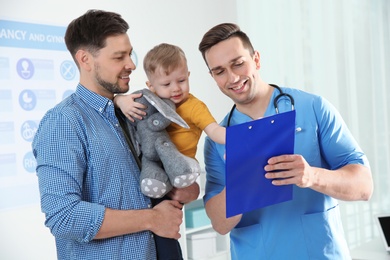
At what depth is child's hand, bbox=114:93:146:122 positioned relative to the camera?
1.62 meters

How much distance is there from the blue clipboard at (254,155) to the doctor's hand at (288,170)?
2cm

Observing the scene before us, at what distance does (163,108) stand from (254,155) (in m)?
0.36

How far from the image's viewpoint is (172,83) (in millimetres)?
1741

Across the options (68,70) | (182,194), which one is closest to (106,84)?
(182,194)

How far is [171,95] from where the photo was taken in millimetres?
1749

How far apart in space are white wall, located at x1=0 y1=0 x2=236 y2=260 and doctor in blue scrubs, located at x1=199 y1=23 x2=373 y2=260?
169cm

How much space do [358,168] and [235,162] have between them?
52 cm

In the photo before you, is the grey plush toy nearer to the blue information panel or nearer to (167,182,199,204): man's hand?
(167,182,199,204): man's hand

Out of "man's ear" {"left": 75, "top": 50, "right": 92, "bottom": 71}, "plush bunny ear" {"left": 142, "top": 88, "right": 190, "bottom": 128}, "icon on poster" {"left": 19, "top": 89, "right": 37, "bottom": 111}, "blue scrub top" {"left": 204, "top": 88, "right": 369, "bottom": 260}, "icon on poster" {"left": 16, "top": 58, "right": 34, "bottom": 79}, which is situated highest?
"icon on poster" {"left": 16, "top": 58, "right": 34, "bottom": 79}

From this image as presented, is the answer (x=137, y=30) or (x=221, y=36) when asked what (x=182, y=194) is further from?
(x=137, y=30)

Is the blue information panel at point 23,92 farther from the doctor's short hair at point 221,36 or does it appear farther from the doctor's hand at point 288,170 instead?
the doctor's hand at point 288,170

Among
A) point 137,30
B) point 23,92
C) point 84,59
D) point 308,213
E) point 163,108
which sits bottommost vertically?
point 308,213

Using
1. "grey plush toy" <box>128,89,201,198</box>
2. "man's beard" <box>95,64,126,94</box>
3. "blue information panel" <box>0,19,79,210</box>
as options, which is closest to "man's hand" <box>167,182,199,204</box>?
"grey plush toy" <box>128,89,201,198</box>

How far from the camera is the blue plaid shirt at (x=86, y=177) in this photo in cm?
142
